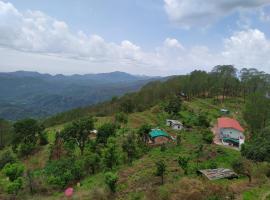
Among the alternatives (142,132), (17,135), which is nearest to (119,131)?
(142,132)

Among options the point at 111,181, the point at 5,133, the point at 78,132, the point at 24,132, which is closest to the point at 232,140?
the point at 78,132

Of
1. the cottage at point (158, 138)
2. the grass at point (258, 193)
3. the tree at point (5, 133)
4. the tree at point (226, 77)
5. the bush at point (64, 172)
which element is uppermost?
the tree at point (226, 77)

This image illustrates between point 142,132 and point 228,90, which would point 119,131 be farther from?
point 228,90

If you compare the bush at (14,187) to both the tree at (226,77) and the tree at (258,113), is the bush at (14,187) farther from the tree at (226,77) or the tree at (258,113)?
the tree at (226,77)

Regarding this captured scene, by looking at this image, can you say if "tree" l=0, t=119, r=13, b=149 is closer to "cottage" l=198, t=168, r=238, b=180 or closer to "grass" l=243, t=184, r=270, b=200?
"cottage" l=198, t=168, r=238, b=180

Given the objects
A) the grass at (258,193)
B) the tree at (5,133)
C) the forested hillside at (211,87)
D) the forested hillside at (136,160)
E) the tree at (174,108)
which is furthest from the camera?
the forested hillside at (211,87)

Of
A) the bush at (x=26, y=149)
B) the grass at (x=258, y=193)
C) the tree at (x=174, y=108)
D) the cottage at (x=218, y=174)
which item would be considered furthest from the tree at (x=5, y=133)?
the grass at (x=258, y=193)
